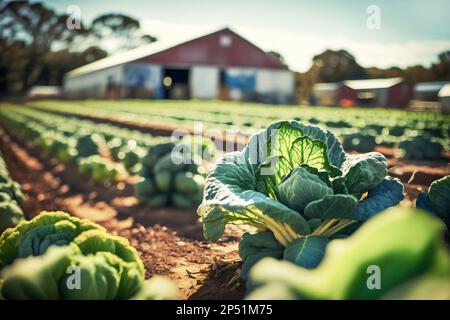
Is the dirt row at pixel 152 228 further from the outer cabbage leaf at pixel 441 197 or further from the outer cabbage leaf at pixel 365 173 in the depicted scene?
the outer cabbage leaf at pixel 441 197

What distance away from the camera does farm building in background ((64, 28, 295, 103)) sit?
1219 inches

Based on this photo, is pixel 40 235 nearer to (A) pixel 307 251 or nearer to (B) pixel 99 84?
(A) pixel 307 251

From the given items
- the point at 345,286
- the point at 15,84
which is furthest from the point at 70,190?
the point at 15,84

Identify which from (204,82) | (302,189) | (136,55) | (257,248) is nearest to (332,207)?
(302,189)

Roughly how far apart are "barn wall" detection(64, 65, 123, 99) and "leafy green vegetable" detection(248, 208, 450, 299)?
32.0 metres

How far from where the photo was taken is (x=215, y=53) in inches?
1254

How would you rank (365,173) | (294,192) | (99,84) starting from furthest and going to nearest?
(99,84)
(365,173)
(294,192)

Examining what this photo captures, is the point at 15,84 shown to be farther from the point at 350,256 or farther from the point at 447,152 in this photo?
the point at 350,256

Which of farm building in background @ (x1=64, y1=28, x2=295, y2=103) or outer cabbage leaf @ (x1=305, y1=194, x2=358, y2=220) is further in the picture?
farm building in background @ (x1=64, y1=28, x2=295, y2=103)

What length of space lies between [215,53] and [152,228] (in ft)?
95.6

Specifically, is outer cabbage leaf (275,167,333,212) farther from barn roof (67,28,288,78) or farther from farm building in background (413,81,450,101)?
farm building in background (413,81,450,101)

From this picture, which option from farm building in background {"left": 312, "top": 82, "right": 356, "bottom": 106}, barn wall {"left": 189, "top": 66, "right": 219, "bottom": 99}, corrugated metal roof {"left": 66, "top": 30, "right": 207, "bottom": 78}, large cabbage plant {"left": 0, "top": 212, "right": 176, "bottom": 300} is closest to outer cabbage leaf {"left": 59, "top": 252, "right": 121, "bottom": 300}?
large cabbage plant {"left": 0, "top": 212, "right": 176, "bottom": 300}

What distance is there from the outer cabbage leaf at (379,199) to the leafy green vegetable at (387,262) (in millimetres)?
974

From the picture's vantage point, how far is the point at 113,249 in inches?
67.1
